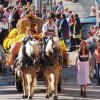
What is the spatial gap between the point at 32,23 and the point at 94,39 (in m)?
5.21

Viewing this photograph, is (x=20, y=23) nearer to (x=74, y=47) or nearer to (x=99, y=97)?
(x=99, y=97)

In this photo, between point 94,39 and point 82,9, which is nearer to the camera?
point 94,39

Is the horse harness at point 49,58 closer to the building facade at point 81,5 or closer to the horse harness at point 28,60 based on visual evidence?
the horse harness at point 28,60

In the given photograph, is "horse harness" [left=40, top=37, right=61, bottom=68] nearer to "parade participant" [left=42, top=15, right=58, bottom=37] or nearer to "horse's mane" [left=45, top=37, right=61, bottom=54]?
"horse's mane" [left=45, top=37, right=61, bottom=54]

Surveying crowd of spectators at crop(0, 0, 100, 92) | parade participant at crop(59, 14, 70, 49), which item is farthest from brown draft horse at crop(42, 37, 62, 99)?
parade participant at crop(59, 14, 70, 49)

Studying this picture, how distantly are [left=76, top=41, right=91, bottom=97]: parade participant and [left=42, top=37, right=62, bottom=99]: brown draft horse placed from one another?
125cm

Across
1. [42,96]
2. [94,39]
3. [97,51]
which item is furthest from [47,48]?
[94,39]

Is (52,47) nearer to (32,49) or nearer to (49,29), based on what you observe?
(32,49)

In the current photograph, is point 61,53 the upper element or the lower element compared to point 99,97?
upper

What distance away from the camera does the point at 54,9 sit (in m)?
33.5

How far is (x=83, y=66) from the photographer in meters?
18.8

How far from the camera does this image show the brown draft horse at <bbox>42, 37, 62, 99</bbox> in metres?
17.3

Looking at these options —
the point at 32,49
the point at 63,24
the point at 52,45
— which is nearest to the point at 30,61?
the point at 32,49

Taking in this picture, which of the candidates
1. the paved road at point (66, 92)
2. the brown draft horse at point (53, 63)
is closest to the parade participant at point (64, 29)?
the paved road at point (66, 92)
